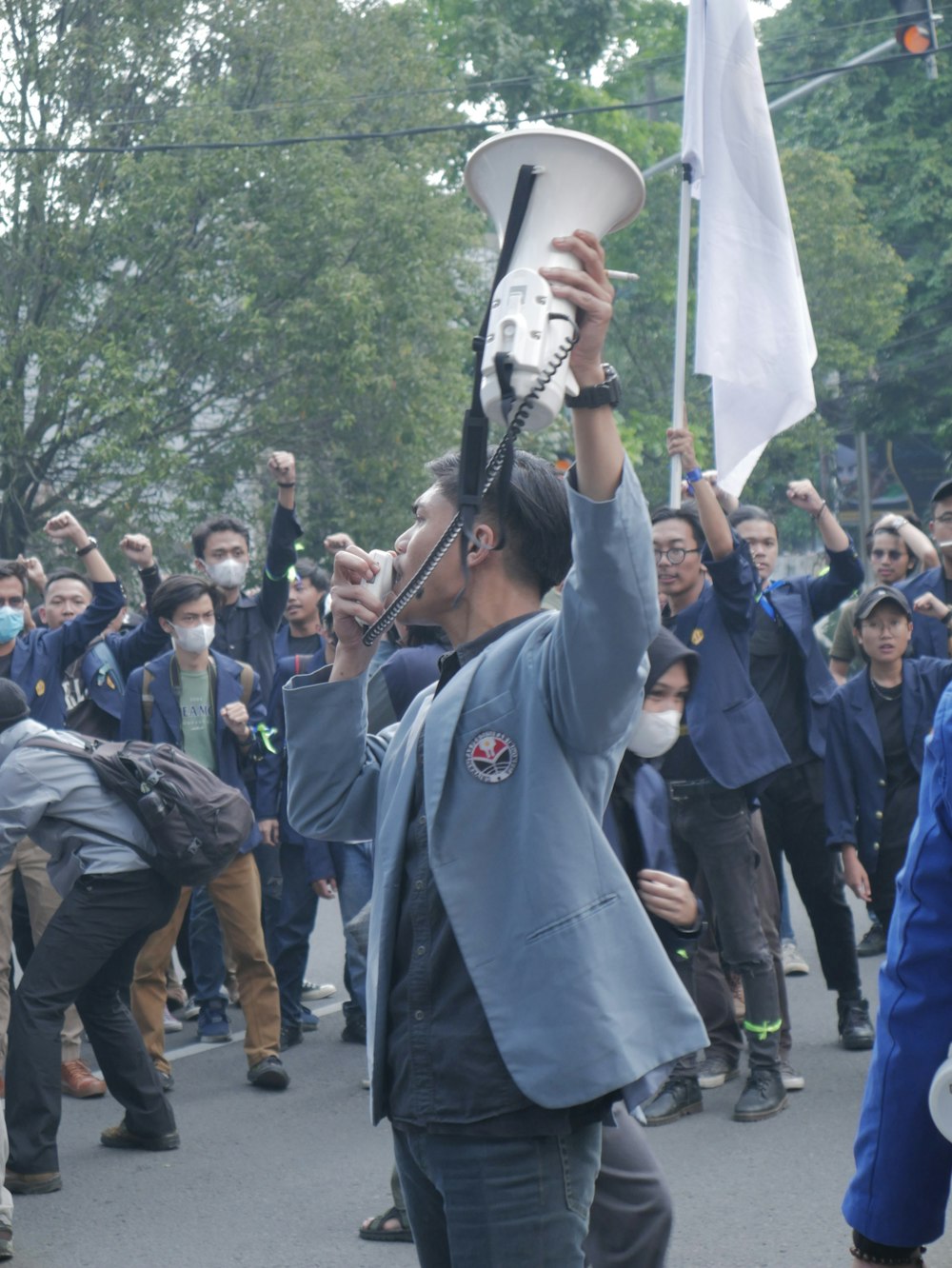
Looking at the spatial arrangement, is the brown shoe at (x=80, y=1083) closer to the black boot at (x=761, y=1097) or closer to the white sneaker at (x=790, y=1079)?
the black boot at (x=761, y=1097)

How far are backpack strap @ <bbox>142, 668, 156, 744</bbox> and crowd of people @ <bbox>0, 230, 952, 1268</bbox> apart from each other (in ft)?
0.05

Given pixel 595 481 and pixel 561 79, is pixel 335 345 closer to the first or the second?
pixel 561 79

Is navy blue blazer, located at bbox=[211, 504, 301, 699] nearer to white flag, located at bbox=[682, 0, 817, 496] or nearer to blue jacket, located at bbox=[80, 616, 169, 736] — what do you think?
blue jacket, located at bbox=[80, 616, 169, 736]

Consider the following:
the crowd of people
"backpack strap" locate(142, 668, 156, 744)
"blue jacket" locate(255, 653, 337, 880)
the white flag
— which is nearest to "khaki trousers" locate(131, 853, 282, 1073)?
the crowd of people

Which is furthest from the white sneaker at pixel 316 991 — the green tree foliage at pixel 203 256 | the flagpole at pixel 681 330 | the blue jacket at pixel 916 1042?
the green tree foliage at pixel 203 256

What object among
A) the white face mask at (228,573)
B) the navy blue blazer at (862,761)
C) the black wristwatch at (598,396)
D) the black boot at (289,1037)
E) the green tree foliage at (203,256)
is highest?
the green tree foliage at (203,256)

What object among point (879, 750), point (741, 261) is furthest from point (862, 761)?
point (741, 261)

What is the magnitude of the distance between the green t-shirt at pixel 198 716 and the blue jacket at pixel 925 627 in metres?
3.21

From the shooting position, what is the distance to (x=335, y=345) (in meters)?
20.8

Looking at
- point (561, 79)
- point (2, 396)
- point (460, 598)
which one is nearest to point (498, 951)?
point (460, 598)

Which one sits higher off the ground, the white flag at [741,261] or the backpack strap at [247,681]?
the white flag at [741,261]

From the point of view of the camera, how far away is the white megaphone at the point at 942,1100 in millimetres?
1968

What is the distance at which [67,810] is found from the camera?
5793 millimetres

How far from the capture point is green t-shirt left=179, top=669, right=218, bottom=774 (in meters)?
7.48
